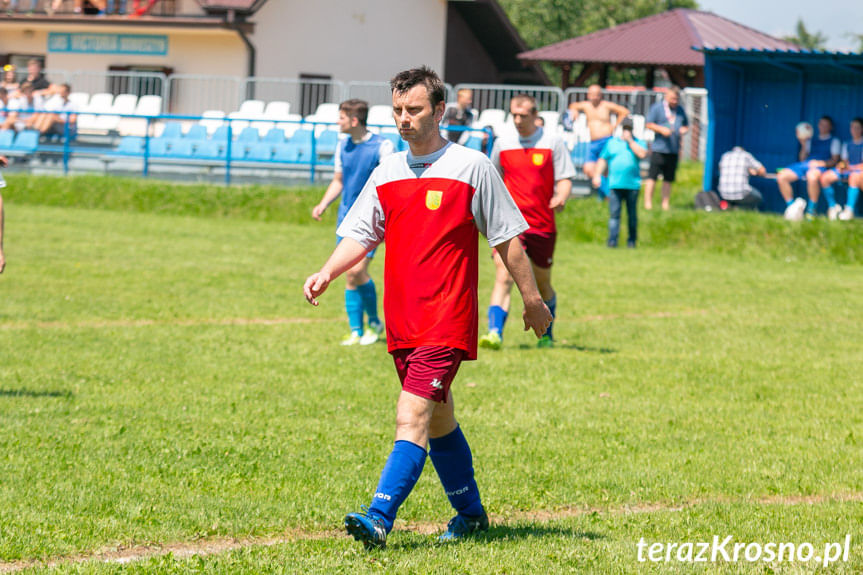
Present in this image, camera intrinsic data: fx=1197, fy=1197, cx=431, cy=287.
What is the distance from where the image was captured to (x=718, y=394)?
9.26 metres

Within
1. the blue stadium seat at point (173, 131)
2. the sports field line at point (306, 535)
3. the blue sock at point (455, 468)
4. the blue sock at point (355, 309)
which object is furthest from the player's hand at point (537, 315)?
the blue stadium seat at point (173, 131)

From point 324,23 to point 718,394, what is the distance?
28917mm

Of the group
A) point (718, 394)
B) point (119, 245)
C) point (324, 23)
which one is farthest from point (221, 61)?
point (718, 394)

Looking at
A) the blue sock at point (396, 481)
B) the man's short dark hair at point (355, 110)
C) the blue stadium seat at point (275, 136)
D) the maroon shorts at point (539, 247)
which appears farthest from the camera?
the blue stadium seat at point (275, 136)

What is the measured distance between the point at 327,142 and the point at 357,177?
47.3 ft

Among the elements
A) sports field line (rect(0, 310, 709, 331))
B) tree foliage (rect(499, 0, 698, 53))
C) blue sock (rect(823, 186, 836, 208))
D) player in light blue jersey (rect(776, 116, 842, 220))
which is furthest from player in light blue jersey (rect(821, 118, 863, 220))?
tree foliage (rect(499, 0, 698, 53))

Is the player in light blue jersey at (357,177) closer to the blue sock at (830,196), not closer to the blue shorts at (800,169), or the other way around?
the blue sock at (830,196)

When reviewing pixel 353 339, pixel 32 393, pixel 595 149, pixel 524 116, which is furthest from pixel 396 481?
pixel 595 149

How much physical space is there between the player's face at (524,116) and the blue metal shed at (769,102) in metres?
12.1

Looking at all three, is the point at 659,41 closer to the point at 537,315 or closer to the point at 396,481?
the point at 537,315

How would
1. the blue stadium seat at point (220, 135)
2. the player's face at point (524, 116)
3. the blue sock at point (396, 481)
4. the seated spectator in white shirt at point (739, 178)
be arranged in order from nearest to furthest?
the blue sock at point (396, 481)
the player's face at point (524, 116)
the seated spectator in white shirt at point (739, 178)
the blue stadium seat at point (220, 135)

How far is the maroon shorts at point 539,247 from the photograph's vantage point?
10.9m

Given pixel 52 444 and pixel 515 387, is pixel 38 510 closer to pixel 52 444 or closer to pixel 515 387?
pixel 52 444

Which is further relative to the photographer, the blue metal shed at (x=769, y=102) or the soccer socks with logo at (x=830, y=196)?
the blue metal shed at (x=769, y=102)
